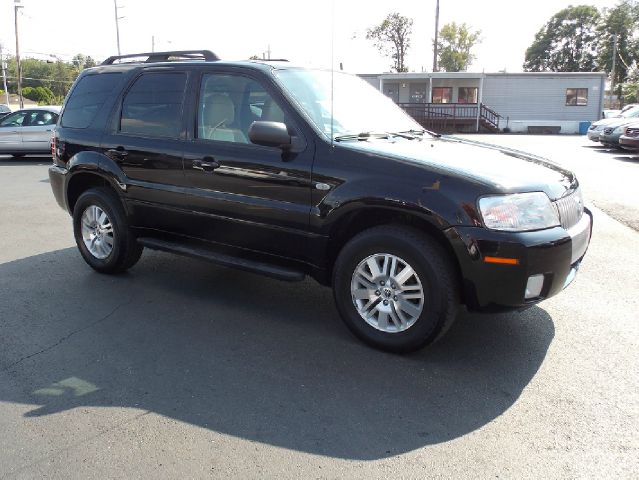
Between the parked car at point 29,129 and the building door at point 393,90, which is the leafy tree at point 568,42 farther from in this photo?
the parked car at point 29,129

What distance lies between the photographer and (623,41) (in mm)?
78812

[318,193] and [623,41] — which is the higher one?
[623,41]

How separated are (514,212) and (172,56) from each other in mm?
3592

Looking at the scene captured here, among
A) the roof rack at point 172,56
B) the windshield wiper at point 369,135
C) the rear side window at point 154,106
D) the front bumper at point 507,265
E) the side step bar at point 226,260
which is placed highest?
the roof rack at point 172,56

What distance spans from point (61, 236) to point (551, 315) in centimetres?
584

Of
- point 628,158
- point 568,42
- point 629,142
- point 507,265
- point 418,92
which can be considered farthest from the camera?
point 568,42

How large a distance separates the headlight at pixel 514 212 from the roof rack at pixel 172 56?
286 centimetres

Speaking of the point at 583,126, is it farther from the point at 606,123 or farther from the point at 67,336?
the point at 67,336

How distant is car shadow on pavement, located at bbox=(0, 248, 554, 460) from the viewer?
307 cm

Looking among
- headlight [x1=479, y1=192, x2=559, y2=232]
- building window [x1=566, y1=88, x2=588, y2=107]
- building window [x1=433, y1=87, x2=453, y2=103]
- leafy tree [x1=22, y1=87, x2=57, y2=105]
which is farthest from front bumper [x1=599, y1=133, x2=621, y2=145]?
leafy tree [x1=22, y1=87, x2=57, y2=105]

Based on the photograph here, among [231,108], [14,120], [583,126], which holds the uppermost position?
[231,108]

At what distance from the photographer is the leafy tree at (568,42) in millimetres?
84875

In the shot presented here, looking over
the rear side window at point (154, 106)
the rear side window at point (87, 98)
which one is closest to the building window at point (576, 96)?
the rear side window at point (87, 98)

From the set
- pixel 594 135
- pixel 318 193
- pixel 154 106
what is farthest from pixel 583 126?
pixel 318 193
